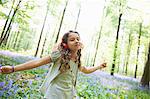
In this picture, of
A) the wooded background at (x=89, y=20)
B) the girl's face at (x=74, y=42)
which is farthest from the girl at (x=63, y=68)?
the wooded background at (x=89, y=20)

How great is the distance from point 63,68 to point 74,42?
0.23 meters

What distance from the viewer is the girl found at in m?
1.87

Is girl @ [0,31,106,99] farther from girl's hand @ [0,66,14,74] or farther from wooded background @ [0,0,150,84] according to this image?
wooded background @ [0,0,150,84]

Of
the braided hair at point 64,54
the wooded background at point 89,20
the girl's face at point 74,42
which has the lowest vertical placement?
the braided hair at point 64,54

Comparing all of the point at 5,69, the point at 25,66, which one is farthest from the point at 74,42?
the point at 5,69

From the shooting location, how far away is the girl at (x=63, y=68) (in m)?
1.87

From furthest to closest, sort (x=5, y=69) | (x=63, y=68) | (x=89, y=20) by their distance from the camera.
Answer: (x=89, y=20) < (x=63, y=68) < (x=5, y=69)

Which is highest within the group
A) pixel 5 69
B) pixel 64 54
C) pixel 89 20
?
pixel 89 20

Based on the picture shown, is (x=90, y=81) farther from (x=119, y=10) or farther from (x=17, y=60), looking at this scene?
(x=119, y=10)

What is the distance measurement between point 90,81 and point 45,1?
2.99 m

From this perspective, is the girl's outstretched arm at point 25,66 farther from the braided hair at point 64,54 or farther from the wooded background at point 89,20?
the wooded background at point 89,20

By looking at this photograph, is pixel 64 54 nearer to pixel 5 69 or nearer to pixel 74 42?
pixel 74 42

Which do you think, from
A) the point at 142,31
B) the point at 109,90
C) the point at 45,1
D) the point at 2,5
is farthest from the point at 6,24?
the point at 142,31

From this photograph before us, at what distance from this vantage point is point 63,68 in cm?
192
